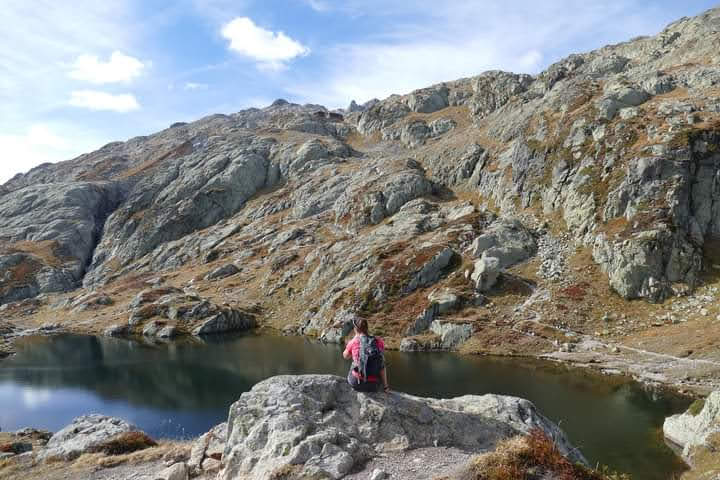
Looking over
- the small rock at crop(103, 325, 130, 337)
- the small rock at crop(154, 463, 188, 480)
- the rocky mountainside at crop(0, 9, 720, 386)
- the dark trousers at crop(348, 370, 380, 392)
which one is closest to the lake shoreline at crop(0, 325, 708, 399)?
the rocky mountainside at crop(0, 9, 720, 386)

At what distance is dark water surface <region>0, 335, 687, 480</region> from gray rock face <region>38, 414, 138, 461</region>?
56.4 ft

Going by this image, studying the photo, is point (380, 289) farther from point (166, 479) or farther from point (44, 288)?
point (44, 288)

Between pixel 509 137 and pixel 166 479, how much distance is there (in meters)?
135

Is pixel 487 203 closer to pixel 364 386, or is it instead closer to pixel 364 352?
pixel 364 386

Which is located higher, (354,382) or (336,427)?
(354,382)

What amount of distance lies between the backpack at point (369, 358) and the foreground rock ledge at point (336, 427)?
887 millimetres

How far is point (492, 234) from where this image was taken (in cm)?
9412

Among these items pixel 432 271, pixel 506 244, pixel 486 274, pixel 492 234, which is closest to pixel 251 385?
pixel 432 271

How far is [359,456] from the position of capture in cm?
1529

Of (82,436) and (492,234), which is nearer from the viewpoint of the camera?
(82,436)

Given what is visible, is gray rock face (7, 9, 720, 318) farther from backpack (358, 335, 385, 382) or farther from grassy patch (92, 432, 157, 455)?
backpack (358, 335, 385, 382)

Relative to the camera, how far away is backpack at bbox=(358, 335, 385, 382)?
1714 cm

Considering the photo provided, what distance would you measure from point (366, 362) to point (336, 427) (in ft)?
7.95

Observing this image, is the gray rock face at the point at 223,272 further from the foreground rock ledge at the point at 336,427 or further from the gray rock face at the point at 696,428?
the foreground rock ledge at the point at 336,427
